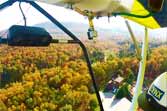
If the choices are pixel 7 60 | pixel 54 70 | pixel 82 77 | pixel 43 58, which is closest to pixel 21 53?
pixel 7 60

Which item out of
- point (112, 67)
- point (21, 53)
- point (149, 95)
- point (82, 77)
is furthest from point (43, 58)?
point (149, 95)

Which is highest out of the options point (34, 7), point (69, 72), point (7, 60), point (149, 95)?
point (34, 7)

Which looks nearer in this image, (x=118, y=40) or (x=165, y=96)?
(x=165, y=96)

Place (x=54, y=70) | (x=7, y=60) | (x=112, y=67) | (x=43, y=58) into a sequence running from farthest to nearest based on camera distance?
(x=112, y=67)
(x=54, y=70)
(x=43, y=58)
(x=7, y=60)

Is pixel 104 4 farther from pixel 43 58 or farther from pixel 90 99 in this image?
pixel 90 99

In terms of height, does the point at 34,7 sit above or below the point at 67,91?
above

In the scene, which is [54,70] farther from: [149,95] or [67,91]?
[149,95]

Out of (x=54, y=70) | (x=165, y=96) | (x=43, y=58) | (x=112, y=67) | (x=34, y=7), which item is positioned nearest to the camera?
(x=34, y=7)
